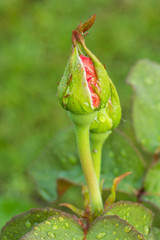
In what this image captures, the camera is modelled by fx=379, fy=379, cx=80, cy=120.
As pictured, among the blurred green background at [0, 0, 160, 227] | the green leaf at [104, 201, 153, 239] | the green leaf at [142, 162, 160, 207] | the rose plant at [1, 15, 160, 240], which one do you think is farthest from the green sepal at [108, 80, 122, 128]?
the blurred green background at [0, 0, 160, 227]

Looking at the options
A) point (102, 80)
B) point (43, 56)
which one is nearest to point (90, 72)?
point (102, 80)

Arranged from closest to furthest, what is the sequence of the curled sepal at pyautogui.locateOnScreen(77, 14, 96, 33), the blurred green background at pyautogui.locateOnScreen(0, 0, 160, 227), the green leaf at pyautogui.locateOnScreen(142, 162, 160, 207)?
the curled sepal at pyautogui.locateOnScreen(77, 14, 96, 33)
the green leaf at pyautogui.locateOnScreen(142, 162, 160, 207)
the blurred green background at pyautogui.locateOnScreen(0, 0, 160, 227)

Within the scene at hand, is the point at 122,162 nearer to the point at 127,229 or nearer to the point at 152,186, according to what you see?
the point at 152,186

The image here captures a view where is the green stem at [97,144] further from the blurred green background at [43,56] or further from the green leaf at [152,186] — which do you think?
the blurred green background at [43,56]

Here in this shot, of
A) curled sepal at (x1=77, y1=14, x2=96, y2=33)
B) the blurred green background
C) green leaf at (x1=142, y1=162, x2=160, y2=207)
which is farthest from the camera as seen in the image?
the blurred green background

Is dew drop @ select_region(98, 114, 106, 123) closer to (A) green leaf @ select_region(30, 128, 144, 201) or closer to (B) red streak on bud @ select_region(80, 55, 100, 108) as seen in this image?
(B) red streak on bud @ select_region(80, 55, 100, 108)
